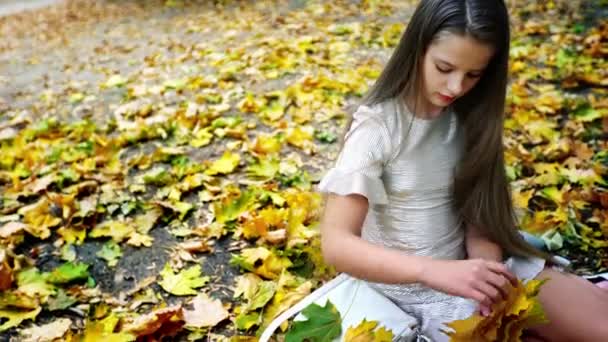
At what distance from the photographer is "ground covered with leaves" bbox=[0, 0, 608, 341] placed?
65.9 inches

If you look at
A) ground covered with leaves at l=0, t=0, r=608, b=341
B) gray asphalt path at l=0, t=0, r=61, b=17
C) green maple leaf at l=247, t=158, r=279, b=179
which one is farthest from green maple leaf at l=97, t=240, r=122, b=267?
gray asphalt path at l=0, t=0, r=61, b=17

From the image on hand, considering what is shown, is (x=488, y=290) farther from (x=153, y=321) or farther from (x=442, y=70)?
(x=153, y=321)

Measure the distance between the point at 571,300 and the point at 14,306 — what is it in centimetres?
162

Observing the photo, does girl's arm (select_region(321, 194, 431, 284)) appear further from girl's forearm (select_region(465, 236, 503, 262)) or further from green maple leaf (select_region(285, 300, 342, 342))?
girl's forearm (select_region(465, 236, 503, 262))

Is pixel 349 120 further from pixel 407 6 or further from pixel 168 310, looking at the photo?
pixel 407 6

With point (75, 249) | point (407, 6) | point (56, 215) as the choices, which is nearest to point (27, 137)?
point (56, 215)

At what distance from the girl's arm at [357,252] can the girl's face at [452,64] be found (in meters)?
0.31

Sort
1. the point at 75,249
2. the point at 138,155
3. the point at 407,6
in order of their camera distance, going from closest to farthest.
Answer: the point at 75,249 < the point at 138,155 < the point at 407,6

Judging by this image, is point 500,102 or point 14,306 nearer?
point 500,102

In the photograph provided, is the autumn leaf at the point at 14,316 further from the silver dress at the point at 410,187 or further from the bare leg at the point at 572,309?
the bare leg at the point at 572,309

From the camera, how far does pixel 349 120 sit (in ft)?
4.50

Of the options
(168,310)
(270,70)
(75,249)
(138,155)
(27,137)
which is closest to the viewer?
(168,310)

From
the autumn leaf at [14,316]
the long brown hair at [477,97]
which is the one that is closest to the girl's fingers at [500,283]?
the long brown hair at [477,97]

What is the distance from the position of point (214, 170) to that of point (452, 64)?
141 centimetres
